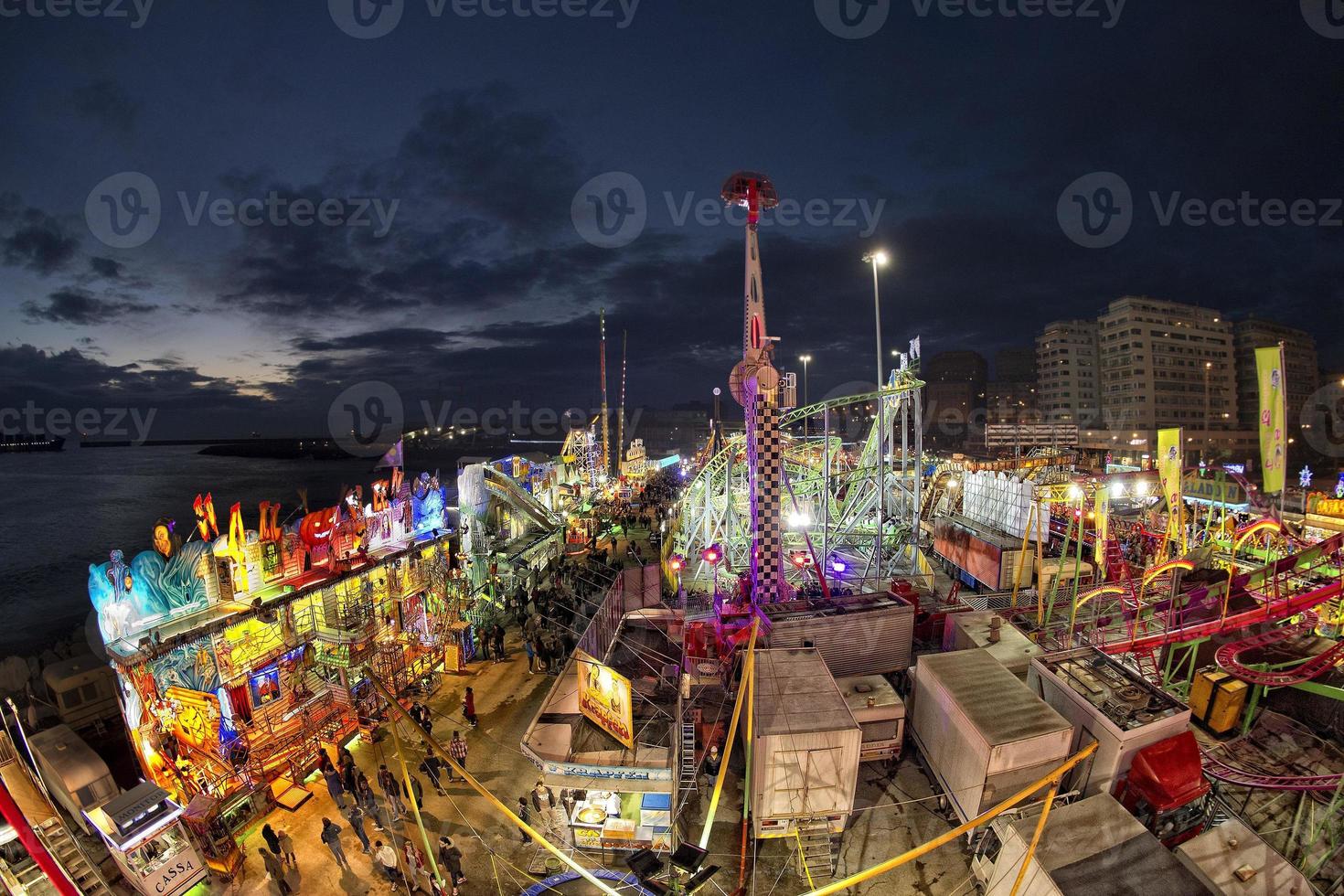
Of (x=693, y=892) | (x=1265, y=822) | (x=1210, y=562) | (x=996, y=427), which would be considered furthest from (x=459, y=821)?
(x=996, y=427)

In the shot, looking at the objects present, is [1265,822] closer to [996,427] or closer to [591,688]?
[591,688]

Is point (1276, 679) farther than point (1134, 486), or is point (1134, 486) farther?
point (1134, 486)

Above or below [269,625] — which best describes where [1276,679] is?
below

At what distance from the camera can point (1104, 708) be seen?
10195 mm

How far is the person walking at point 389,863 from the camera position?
32.7 ft

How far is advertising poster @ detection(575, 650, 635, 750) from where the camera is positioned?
399 inches

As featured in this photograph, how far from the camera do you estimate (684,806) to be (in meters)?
11.5

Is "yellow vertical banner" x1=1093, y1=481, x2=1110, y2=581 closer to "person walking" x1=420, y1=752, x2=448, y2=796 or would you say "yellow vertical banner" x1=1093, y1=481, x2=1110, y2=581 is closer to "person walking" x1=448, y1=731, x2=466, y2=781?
"person walking" x1=448, y1=731, x2=466, y2=781

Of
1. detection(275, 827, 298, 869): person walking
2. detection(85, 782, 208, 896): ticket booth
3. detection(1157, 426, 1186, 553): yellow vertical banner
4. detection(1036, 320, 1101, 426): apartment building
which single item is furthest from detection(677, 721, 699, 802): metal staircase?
detection(1036, 320, 1101, 426): apartment building

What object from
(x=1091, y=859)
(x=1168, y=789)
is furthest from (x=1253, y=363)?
(x=1091, y=859)

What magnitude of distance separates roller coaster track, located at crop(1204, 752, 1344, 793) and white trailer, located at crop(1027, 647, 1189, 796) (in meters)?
2.14

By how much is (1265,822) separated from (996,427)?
179 ft

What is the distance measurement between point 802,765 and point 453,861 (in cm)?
625

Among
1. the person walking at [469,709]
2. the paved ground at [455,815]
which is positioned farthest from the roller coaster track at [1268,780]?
the person walking at [469,709]
